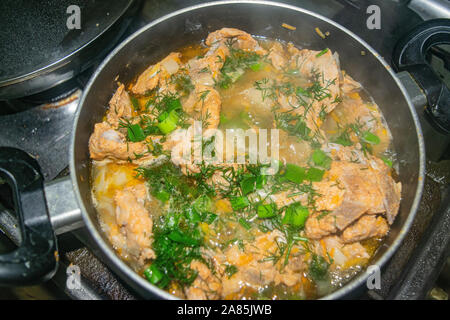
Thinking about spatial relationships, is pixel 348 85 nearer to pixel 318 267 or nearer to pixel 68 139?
pixel 318 267

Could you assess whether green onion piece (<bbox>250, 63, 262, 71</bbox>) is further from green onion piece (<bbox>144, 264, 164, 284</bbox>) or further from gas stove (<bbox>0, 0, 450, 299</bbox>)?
green onion piece (<bbox>144, 264, 164, 284</bbox>)

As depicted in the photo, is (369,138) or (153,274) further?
(369,138)

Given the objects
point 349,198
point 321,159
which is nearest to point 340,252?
point 349,198

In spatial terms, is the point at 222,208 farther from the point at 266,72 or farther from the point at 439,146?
the point at 439,146

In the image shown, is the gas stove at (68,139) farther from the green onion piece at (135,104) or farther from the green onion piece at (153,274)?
the green onion piece at (135,104)

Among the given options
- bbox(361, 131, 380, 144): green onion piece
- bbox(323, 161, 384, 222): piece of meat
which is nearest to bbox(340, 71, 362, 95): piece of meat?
bbox(361, 131, 380, 144): green onion piece

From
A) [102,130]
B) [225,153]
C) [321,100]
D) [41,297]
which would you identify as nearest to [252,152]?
[225,153]
